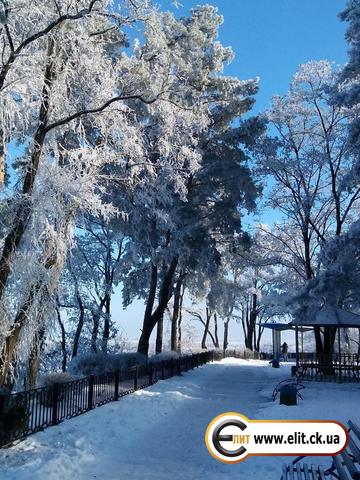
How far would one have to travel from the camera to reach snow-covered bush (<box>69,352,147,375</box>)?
20.5 m

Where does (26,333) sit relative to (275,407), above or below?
above

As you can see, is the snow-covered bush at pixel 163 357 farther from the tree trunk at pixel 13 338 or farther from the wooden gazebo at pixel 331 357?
the tree trunk at pixel 13 338

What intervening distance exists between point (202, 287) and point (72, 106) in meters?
22.8

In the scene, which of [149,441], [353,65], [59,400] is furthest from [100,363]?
[353,65]

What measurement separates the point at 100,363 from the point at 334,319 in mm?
10713

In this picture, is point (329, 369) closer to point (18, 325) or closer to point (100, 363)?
point (100, 363)

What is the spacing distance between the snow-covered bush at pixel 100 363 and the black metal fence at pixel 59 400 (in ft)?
9.12

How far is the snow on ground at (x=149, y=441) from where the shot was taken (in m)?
7.32

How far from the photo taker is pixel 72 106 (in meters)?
12.4

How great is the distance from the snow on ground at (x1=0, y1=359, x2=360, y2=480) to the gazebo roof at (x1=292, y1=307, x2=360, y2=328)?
5.63 metres

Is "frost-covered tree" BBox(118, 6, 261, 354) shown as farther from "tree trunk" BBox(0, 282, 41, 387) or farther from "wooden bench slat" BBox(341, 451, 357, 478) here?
"wooden bench slat" BBox(341, 451, 357, 478)

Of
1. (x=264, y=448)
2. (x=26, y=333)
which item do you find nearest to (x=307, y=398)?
(x=26, y=333)

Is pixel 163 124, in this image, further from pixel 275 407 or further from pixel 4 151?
pixel 275 407

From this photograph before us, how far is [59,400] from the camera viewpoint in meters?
10.8
